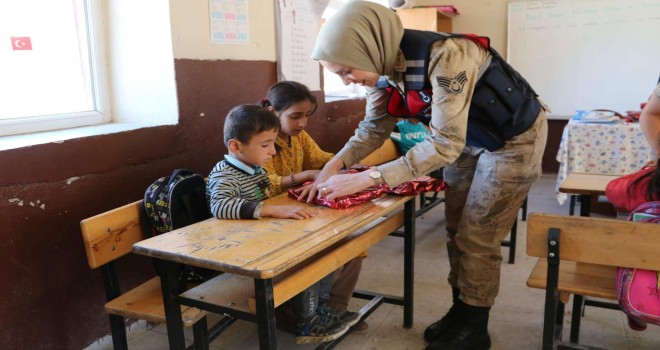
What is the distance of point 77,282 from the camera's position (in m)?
2.00

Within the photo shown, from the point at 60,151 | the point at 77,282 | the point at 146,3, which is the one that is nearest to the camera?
the point at 60,151

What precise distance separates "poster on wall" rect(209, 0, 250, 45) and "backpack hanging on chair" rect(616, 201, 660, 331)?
1850 mm

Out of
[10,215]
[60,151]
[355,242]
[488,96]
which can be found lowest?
[355,242]

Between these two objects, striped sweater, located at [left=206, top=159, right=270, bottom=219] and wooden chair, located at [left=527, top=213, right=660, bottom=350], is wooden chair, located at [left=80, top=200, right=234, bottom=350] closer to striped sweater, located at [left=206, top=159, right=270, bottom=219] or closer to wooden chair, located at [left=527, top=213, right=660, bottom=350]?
striped sweater, located at [left=206, top=159, right=270, bottom=219]

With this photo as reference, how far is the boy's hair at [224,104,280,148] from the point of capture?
177cm

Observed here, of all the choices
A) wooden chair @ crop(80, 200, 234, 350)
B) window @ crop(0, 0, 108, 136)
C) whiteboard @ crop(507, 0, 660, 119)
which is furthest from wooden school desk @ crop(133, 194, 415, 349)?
whiteboard @ crop(507, 0, 660, 119)

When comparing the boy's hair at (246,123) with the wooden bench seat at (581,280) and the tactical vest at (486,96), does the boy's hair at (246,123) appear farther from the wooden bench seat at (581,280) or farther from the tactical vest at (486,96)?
the wooden bench seat at (581,280)

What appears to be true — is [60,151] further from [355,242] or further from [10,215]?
[355,242]

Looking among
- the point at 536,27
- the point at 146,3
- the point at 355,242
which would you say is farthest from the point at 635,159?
the point at 146,3

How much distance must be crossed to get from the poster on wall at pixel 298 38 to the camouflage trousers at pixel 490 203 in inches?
50.3

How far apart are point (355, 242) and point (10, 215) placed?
3.73ft

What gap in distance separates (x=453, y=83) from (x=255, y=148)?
26.6 inches

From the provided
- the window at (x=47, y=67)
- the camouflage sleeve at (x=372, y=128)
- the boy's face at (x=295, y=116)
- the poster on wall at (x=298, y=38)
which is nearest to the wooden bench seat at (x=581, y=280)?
the camouflage sleeve at (x=372, y=128)

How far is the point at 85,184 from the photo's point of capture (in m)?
1.97
